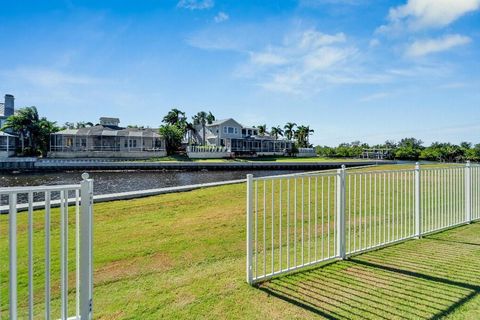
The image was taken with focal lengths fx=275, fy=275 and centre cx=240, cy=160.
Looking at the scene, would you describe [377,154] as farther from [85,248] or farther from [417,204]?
[85,248]

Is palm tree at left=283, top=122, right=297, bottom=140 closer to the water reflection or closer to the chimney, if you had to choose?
the water reflection

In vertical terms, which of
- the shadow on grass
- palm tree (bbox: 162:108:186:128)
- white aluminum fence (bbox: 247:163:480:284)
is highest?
palm tree (bbox: 162:108:186:128)

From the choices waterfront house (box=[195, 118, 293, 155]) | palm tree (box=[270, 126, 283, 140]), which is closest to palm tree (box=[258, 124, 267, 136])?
palm tree (box=[270, 126, 283, 140])

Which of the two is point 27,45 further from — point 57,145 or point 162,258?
point 57,145

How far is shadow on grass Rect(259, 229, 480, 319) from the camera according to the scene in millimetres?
2545

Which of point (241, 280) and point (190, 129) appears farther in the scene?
point (190, 129)

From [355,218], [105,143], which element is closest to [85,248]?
[355,218]

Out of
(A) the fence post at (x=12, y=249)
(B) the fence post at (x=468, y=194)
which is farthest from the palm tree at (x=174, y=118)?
(A) the fence post at (x=12, y=249)

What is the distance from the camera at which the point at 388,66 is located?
1249cm

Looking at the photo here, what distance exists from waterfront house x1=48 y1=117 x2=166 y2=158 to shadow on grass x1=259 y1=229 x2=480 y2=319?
3907 cm

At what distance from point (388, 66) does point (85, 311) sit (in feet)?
46.4

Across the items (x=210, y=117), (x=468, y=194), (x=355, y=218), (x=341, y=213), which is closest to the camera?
(x=341, y=213)

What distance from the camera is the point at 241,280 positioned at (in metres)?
3.14

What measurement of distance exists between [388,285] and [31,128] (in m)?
43.7
